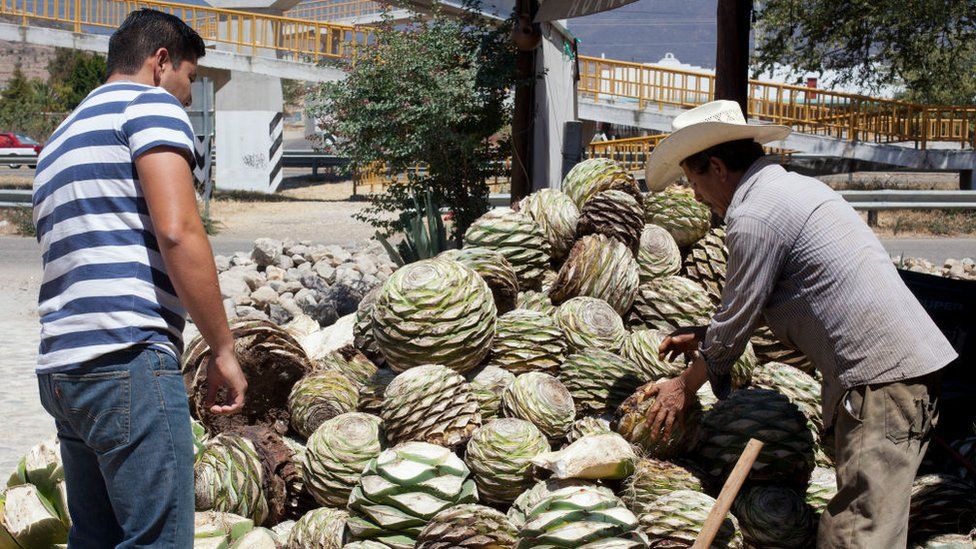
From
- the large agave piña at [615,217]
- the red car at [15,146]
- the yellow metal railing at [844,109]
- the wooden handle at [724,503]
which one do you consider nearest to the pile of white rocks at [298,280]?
the large agave piña at [615,217]

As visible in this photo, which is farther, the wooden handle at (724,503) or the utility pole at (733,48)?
the utility pole at (733,48)

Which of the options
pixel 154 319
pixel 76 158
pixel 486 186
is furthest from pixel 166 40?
pixel 486 186

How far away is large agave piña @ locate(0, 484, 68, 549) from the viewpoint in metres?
3.48

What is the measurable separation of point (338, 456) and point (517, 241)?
5.12 feet

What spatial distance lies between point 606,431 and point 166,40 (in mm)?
2042

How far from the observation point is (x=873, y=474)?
2.92 meters

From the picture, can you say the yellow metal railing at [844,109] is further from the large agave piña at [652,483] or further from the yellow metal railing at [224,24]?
the large agave piña at [652,483]

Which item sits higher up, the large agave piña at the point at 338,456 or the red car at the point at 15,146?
the red car at the point at 15,146

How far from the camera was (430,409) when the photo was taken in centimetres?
365

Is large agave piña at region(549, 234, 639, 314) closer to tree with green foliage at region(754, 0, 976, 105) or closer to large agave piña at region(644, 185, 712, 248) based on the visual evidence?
large agave piña at region(644, 185, 712, 248)

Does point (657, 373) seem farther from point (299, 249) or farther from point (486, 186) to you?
point (299, 249)

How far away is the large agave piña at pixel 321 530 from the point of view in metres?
3.43

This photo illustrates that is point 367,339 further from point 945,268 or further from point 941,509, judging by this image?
point 945,268

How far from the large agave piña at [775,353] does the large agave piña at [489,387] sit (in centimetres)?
112
